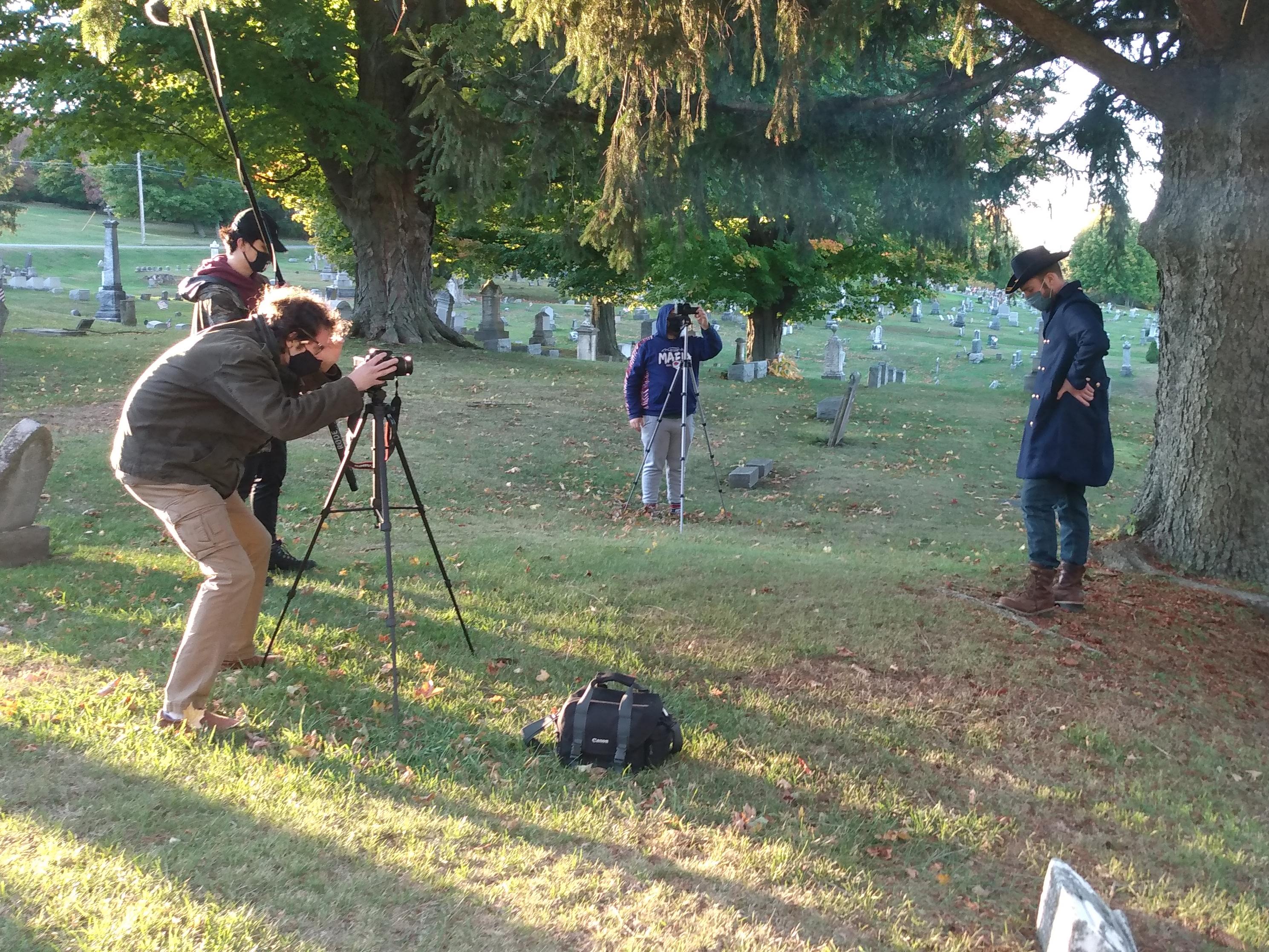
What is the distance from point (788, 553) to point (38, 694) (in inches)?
236

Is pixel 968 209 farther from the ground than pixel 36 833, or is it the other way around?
pixel 968 209

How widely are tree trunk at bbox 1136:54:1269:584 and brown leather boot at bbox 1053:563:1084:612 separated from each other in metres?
1.22

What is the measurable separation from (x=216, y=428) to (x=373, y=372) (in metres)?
0.70

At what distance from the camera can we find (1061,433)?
6305 mm

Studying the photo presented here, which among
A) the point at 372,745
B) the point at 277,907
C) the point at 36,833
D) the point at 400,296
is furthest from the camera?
the point at 400,296

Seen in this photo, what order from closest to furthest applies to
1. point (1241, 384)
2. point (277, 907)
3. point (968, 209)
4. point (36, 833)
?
point (277, 907), point (36, 833), point (1241, 384), point (968, 209)

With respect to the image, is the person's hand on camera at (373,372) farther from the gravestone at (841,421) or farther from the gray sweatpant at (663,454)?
the gravestone at (841,421)

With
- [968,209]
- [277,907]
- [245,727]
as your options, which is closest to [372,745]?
[245,727]

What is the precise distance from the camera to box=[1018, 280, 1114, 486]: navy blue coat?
619 centimetres

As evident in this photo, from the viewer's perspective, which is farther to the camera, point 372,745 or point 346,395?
point 372,745

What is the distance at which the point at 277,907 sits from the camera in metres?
3.25

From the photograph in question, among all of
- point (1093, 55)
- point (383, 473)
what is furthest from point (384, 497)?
point (1093, 55)

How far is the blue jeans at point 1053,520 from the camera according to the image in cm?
647

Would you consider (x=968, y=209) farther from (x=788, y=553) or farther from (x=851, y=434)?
(x=851, y=434)
